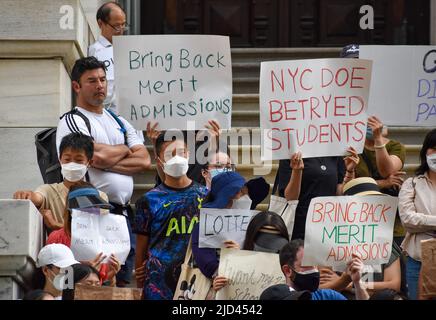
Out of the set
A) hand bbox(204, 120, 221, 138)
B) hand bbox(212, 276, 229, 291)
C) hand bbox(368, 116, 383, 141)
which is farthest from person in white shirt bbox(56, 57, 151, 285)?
hand bbox(368, 116, 383, 141)

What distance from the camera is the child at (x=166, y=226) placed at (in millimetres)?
12820

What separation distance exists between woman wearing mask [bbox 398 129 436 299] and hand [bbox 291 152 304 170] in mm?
701

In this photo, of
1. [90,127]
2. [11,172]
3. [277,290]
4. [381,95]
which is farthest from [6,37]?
[277,290]

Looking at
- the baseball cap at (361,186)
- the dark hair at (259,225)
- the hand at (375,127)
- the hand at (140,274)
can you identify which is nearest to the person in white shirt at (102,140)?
the hand at (140,274)

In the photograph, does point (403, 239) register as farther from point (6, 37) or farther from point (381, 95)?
point (6, 37)

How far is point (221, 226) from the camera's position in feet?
41.7

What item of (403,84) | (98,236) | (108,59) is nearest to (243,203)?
(98,236)

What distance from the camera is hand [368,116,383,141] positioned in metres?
14.0

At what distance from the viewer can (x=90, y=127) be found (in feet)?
45.7

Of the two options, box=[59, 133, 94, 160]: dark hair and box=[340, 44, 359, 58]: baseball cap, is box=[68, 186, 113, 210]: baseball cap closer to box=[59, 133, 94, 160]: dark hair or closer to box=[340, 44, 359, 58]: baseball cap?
box=[59, 133, 94, 160]: dark hair

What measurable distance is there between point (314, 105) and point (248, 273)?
1.92 meters

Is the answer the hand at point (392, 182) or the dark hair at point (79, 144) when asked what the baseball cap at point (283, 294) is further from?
the hand at point (392, 182)

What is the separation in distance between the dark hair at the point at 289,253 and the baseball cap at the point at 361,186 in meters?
1.11
